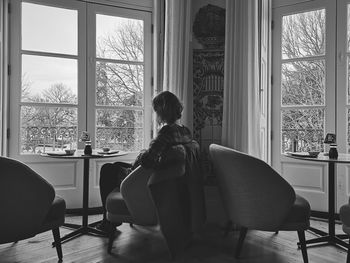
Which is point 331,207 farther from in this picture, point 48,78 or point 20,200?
point 48,78

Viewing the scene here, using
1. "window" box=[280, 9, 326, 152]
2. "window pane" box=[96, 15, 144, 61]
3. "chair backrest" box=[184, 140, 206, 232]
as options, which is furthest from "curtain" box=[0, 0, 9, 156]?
"window" box=[280, 9, 326, 152]

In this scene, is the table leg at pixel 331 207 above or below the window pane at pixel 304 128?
below

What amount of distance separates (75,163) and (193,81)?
1.63 m

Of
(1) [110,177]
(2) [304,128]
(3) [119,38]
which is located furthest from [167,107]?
(2) [304,128]

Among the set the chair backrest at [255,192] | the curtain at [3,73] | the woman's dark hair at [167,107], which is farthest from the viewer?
the curtain at [3,73]

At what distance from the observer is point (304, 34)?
3.71m

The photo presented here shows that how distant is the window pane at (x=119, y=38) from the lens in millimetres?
3801

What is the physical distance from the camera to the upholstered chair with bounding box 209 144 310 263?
2.14 meters

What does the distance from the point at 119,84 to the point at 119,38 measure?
555mm

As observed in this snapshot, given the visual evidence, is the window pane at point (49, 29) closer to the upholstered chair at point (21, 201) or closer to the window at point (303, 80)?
the upholstered chair at point (21, 201)

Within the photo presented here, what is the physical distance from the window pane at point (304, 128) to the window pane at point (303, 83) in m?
0.12

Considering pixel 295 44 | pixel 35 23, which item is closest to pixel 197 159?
pixel 295 44

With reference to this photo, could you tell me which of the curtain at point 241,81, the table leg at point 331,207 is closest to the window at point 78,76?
the curtain at point 241,81

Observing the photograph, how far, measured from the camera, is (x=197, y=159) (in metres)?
2.52
